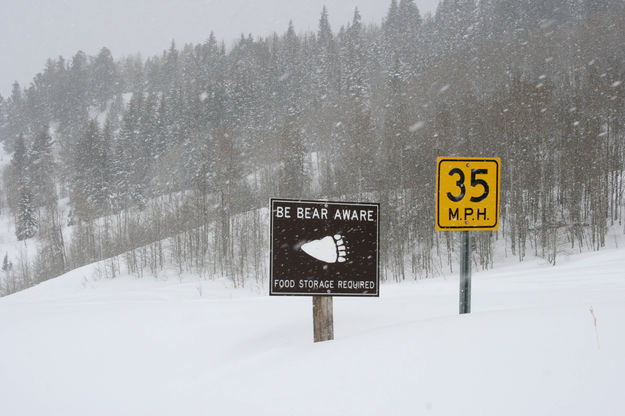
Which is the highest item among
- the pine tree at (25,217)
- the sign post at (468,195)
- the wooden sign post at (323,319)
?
the sign post at (468,195)

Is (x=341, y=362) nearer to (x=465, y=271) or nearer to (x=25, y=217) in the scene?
(x=465, y=271)

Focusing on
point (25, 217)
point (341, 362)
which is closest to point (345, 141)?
point (25, 217)

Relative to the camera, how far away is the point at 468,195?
4.58 m

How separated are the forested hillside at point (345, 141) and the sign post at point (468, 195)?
2167 centimetres

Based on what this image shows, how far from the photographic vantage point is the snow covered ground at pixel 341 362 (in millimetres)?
2760

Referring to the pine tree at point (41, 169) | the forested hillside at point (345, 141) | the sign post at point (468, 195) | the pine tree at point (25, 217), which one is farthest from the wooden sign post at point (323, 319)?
the pine tree at point (41, 169)

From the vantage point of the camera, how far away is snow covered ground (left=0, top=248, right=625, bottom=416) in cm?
276

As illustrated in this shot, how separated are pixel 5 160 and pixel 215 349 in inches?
4560

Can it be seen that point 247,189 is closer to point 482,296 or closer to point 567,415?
point 482,296

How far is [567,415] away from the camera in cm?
235

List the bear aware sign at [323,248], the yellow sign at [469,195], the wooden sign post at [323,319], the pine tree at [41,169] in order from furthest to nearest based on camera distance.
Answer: the pine tree at [41,169]
the wooden sign post at [323,319]
the bear aware sign at [323,248]
the yellow sign at [469,195]

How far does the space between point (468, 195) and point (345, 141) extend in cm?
4801

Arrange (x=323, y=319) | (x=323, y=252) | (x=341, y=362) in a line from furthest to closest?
(x=323, y=319), (x=323, y=252), (x=341, y=362)

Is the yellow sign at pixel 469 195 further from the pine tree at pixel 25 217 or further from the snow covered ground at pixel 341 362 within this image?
the pine tree at pixel 25 217
